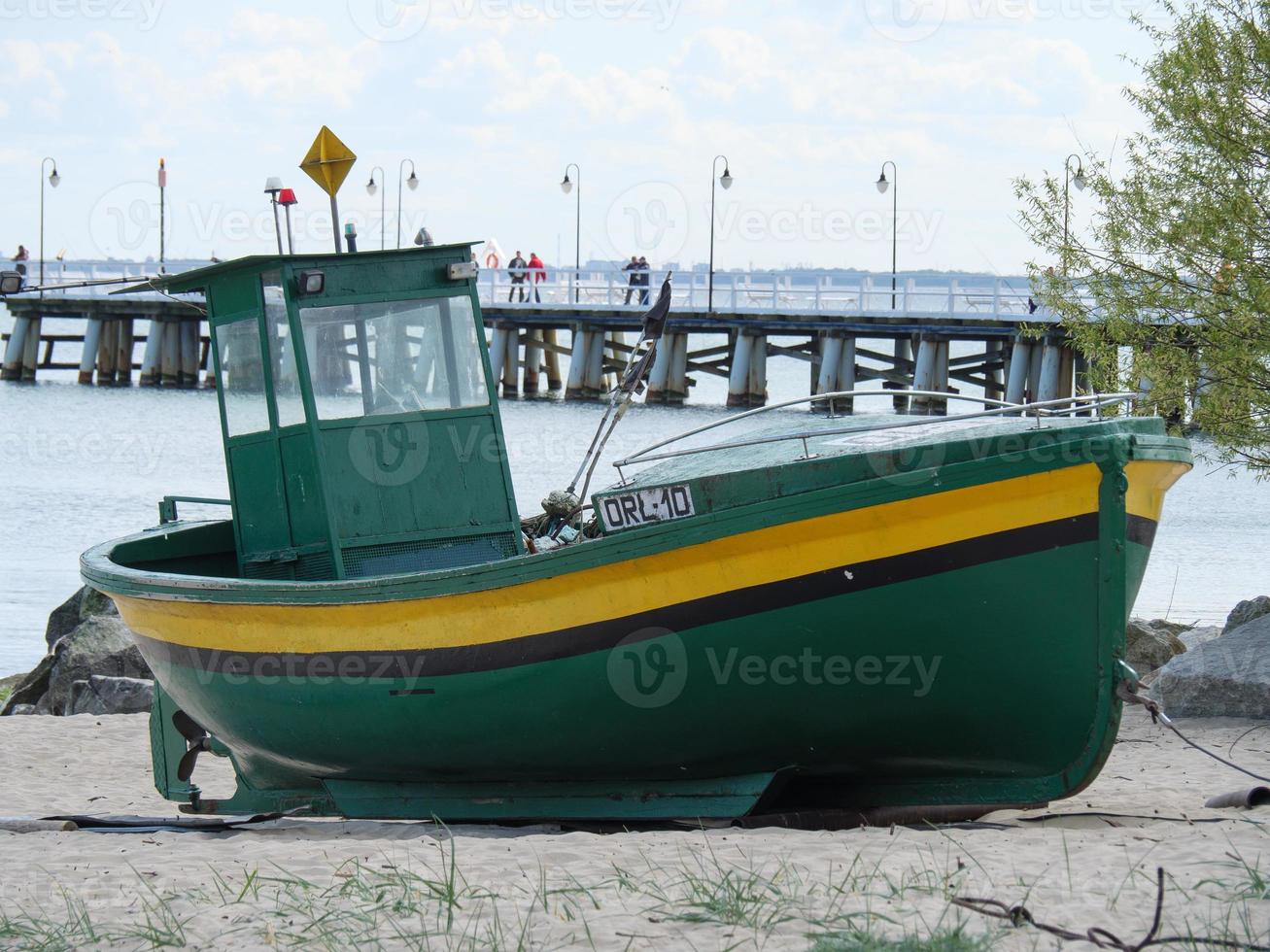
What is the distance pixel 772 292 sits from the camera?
40.3 metres

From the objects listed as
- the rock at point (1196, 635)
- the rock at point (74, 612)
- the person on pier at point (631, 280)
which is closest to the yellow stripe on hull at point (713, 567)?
the rock at point (1196, 635)

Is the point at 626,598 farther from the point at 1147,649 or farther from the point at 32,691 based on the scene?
the point at 32,691

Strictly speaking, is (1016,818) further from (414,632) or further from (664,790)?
(414,632)

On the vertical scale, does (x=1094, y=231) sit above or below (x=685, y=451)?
above

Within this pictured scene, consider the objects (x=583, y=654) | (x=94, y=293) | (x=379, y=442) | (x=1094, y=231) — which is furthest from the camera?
(x=94, y=293)

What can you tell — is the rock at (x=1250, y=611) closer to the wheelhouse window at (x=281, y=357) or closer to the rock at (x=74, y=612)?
the wheelhouse window at (x=281, y=357)

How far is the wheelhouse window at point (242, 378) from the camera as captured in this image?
785 cm

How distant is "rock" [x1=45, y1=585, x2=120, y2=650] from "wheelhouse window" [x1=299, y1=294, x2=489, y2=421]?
Result: 24.3 ft

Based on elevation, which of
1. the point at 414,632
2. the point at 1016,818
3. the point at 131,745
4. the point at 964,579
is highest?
the point at 964,579

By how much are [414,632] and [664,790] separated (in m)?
1.25

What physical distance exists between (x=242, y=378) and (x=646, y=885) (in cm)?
424

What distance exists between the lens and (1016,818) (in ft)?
20.7

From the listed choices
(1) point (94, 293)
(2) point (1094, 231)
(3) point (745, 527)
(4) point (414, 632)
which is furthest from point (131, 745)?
(1) point (94, 293)

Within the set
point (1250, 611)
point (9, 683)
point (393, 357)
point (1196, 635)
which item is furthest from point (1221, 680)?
point (9, 683)
